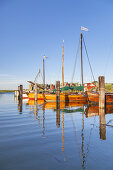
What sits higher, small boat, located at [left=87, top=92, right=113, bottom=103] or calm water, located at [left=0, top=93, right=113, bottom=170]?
small boat, located at [left=87, top=92, right=113, bottom=103]

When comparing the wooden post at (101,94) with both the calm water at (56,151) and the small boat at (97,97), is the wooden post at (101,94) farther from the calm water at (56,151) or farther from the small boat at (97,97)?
the calm water at (56,151)

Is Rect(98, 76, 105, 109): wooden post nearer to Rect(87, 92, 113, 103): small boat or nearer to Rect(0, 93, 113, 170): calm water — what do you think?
Rect(87, 92, 113, 103): small boat

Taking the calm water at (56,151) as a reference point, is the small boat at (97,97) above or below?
above

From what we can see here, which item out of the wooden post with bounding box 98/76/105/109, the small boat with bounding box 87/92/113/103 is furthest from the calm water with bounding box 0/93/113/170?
the small boat with bounding box 87/92/113/103

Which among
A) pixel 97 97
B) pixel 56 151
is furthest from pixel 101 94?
pixel 56 151

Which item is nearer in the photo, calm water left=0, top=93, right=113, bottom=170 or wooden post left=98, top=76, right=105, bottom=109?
calm water left=0, top=93, right=113, bottom=170

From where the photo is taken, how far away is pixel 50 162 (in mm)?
4480

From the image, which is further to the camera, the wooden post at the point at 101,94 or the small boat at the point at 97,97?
the small boat at the point at 97,97

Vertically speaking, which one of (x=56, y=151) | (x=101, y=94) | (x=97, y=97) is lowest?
(x=56, y=151)

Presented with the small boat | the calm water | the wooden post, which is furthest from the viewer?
the small boat

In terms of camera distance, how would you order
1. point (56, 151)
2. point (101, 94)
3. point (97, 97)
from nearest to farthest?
point (56, 151), point (101, 94), point (97, 97)

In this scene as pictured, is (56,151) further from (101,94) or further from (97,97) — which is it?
(97,97)

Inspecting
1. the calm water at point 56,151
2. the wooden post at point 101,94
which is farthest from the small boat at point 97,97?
the calm water at point 56,151

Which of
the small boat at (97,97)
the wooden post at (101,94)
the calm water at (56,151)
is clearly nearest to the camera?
the calm water at (56,151)
